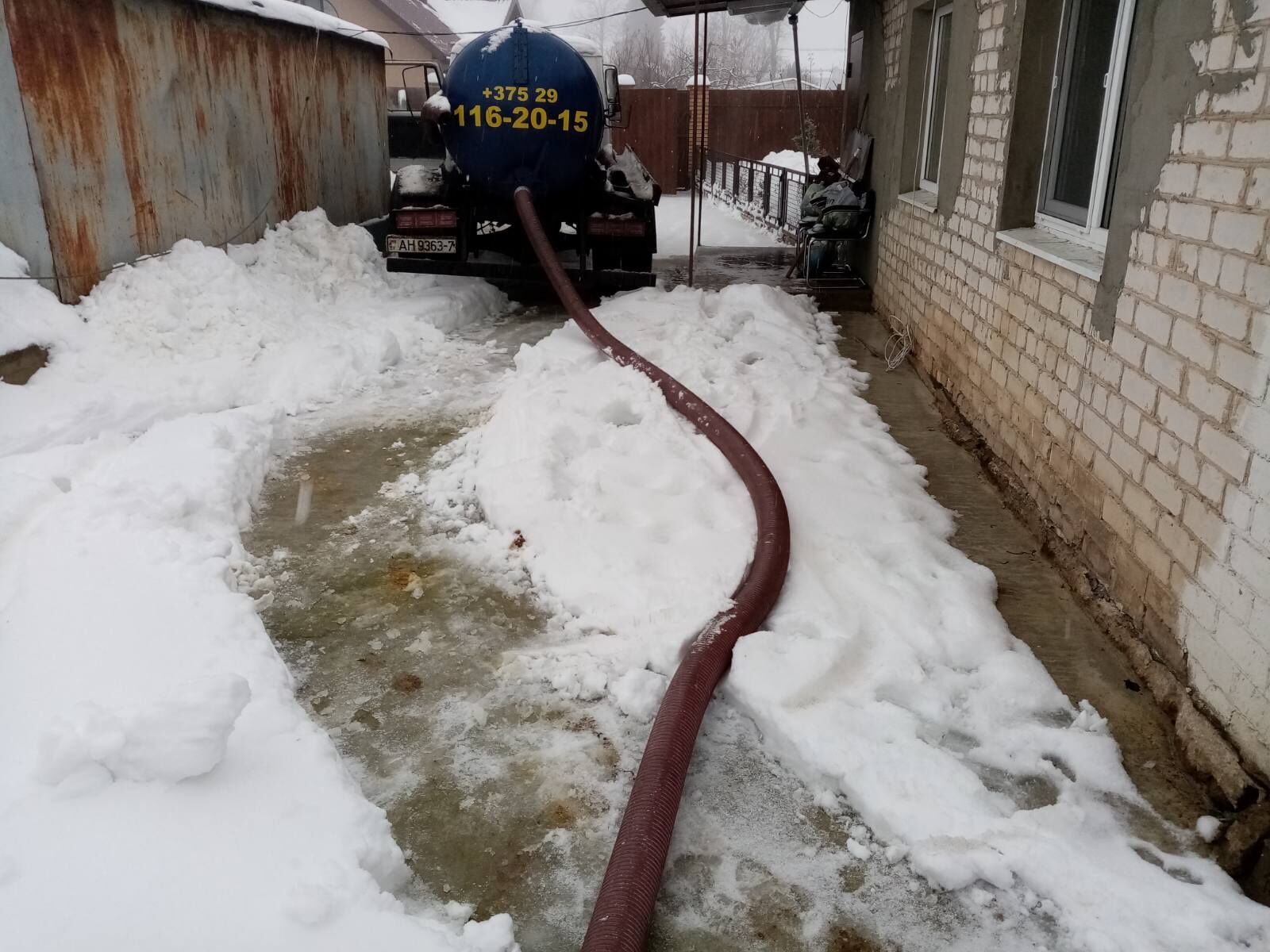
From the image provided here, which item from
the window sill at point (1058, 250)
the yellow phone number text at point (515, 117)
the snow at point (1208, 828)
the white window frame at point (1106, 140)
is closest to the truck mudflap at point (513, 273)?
the yellow phone number text at point (515, 117)

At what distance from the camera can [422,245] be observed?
26.9 feet

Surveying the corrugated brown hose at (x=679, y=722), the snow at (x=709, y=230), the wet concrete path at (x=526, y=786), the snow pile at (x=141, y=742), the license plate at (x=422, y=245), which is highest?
the license plate at (x=422, y=245)

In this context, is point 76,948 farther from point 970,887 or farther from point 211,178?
point 211,178

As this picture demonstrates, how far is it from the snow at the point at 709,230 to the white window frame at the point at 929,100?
3.82 m

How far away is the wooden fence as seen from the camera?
20.5 meters

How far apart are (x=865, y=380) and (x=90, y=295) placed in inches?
208

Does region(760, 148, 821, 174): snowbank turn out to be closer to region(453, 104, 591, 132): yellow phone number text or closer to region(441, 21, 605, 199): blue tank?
region(441, 21, 605, 199): blue tank

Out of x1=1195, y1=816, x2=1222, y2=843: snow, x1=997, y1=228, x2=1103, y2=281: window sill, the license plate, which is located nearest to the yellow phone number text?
the license plate

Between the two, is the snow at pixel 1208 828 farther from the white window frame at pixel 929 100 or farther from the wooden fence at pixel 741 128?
the wooden fence at pixel 741 128

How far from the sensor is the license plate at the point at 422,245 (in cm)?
819

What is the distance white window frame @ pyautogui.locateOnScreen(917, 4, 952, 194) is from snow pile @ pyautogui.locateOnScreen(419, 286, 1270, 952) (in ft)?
9.80

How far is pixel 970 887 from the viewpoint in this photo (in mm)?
2361

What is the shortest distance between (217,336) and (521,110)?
10.4 feet

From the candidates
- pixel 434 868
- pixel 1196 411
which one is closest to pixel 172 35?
pixel 434 868
